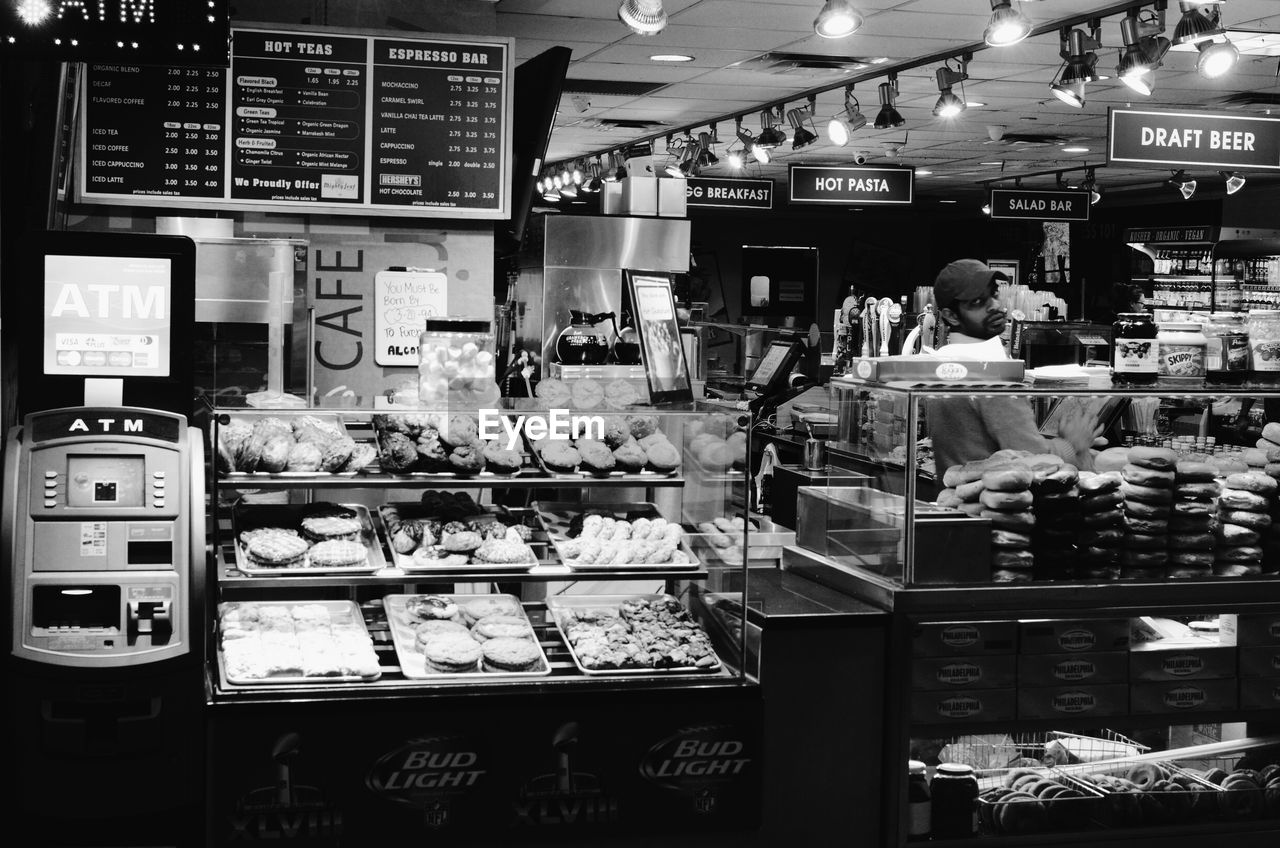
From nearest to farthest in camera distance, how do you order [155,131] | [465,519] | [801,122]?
[465,519]
[155,131]
[801,122]

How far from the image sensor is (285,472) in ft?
10.8

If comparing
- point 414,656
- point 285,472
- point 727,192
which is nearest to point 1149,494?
point 414,656

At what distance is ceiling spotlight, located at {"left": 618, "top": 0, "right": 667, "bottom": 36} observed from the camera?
19.9 ft

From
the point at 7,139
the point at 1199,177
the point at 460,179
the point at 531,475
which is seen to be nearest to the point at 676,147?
the point at 1199,177

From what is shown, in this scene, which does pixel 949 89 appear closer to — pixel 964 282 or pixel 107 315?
pixel 964 282

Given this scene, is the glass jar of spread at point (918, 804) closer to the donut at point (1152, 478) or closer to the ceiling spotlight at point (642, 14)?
the donut at point (1152, 478)

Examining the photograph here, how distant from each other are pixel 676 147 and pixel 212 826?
1047 cm

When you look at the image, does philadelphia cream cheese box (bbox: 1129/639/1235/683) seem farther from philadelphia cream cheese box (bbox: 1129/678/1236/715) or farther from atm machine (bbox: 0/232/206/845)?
atm machine (bbox: 0/232/206/845)

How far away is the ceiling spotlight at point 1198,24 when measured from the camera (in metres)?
5.74

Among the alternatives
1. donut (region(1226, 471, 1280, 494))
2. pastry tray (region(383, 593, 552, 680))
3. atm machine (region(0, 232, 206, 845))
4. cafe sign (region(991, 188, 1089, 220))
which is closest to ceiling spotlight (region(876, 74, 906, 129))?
cafe sign (region(991, 188, 1089, 220))

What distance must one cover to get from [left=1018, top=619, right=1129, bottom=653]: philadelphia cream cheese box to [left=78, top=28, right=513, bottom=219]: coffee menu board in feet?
9.71

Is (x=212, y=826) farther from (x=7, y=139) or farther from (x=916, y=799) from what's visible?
(x=7, y=139)

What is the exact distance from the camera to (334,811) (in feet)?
10.4

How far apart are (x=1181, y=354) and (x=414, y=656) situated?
2494 millimetres
